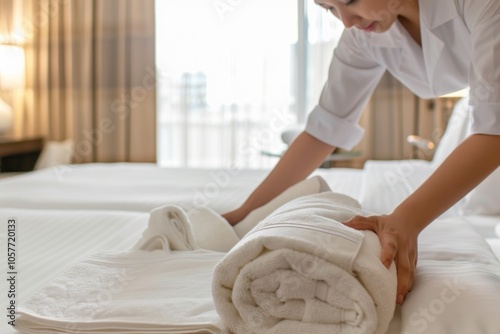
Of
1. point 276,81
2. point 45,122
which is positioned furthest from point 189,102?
point 45,122

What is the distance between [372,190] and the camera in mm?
1835

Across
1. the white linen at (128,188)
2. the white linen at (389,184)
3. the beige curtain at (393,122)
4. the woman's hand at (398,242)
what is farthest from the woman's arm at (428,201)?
the beige curtain at (393,122)

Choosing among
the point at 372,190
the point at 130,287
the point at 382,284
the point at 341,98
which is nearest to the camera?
the point at 382,284

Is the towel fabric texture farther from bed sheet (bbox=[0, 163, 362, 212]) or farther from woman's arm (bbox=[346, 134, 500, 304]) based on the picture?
bed sheet (bbox=[0, 163, 362, 212])

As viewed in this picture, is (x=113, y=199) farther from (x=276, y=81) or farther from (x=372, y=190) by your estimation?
(x=276, y=81)

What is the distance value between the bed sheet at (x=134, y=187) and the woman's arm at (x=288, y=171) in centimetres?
46

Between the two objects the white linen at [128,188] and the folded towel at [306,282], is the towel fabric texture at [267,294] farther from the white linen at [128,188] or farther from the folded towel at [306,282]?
the white linen at [128,188]

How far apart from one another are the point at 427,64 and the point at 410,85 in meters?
0.22

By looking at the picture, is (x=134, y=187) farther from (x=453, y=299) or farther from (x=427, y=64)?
(x=453, y=299)

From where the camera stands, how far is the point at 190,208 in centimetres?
170

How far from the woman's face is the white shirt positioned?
8 cm

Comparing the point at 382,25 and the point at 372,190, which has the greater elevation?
the point at 382,25

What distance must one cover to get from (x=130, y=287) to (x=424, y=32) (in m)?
0.73

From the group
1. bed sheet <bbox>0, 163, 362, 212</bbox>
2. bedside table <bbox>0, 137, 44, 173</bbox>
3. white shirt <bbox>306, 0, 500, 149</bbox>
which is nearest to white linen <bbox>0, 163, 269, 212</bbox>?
bed sheet <bbox>0, 163, 362, 212</bbox>
